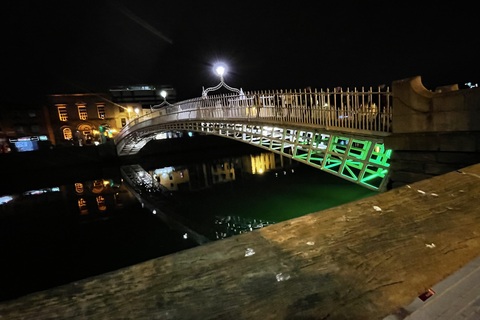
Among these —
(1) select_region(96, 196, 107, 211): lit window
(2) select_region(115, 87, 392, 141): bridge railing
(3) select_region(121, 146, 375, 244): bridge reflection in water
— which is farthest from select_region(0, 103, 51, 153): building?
(2) select_region(115, 87, 392, 141): bridge railing

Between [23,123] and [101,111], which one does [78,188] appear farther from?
[23,123]

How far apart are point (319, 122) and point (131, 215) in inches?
355

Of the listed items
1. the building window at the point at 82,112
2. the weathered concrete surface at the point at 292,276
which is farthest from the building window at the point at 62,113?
the weathered concrete surface at the point at 292,276

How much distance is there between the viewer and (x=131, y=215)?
11.8 metres

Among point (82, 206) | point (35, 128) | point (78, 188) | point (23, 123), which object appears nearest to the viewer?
point (82, 206)

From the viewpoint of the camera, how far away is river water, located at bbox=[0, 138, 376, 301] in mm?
7661

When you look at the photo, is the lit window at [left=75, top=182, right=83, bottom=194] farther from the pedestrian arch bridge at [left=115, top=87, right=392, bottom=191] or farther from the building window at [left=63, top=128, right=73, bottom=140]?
the building window at [left=63, top=128, right=73, bottom=140]

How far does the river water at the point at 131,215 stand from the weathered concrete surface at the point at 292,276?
6050 millimetres

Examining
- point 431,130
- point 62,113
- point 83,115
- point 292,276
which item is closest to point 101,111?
point 83,115

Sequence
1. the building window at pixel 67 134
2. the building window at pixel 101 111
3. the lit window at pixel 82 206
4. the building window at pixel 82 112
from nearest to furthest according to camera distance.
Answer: the lit window at pixel 82 206 < the building window at pixel 67 134 < the building window at pixel 82 112 < the building window at pixel 101 111

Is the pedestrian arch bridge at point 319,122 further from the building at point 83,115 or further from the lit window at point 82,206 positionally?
the building at point 83,115

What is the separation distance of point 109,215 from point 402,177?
11.7m

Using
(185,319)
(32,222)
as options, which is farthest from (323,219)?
(32,222)

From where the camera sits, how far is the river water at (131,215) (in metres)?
7.66
